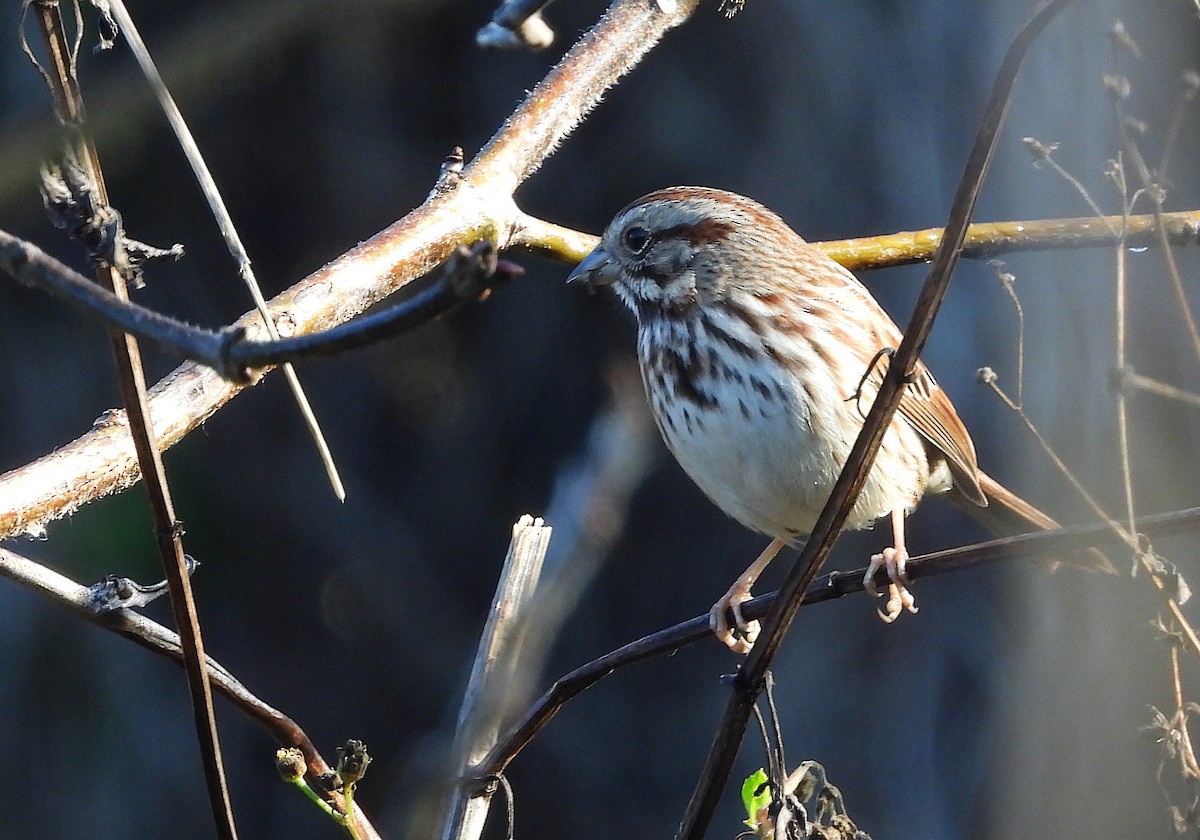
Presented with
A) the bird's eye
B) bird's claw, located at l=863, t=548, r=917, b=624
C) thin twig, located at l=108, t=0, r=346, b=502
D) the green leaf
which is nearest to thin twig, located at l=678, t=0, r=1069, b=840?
the green leaf

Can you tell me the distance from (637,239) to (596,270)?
16cm

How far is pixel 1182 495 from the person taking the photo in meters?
2.92

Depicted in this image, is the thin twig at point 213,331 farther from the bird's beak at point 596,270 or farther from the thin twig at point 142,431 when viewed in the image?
the bird's beak at point 596,270

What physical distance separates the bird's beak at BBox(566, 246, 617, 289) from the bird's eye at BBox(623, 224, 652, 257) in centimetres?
7

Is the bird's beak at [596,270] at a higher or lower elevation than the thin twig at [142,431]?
higher

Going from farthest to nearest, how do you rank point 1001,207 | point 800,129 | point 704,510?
point 704,510
point 800,129
point 1001,207

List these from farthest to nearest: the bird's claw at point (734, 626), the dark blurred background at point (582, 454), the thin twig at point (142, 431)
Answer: the dark blurred background at point (582, 454) → the bird's claw at point (734, 626) → the thin twig at point (142, 431)

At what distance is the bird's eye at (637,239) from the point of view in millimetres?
2596

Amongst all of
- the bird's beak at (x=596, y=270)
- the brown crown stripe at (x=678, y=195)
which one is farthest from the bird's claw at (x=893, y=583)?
the brown crown stripe at (x=678, y=195)

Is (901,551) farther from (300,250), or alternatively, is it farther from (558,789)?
Result: (300,250)

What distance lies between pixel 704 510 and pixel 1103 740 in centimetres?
114

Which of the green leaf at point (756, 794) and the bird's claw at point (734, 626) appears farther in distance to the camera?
the bird's claw at point (734, 626)

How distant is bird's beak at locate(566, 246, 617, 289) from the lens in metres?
2.41

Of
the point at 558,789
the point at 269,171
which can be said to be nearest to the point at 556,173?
the point at 269,171
